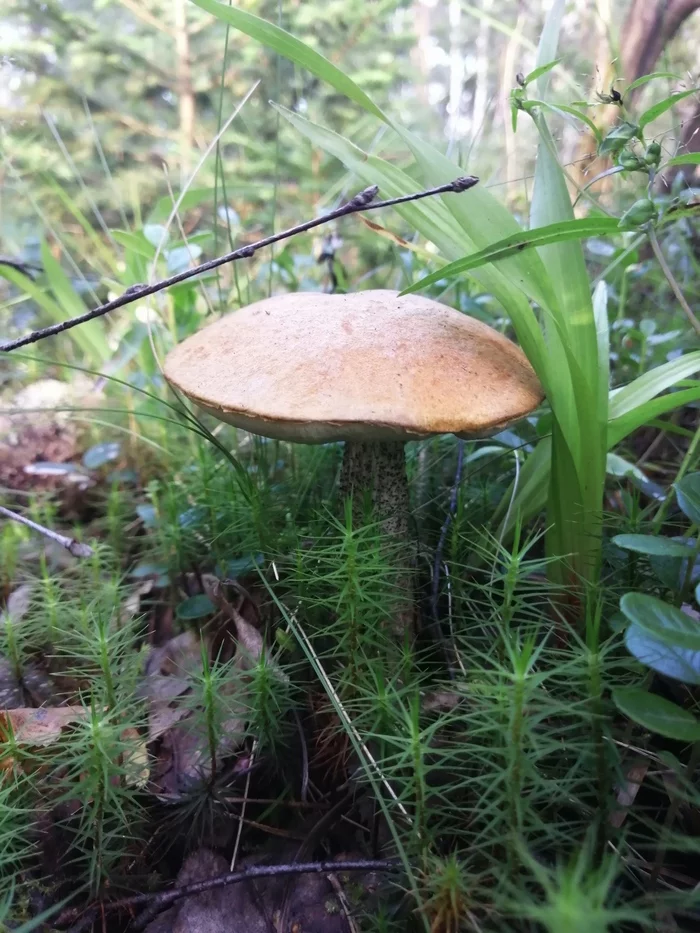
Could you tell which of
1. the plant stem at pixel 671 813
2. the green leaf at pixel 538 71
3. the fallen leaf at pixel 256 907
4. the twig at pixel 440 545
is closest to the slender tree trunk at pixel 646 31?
the green leaf at pixel 538 71

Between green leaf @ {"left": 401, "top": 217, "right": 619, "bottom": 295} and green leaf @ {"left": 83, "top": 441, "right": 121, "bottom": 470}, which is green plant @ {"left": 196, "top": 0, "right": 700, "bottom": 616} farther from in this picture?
green leaf @ {"left": 83, "top": 441, "right": 121, "bottom": 470}

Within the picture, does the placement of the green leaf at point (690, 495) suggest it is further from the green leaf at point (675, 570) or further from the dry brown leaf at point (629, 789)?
the dry brown leaf at point (629, 789)

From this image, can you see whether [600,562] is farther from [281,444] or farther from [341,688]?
[281,444]

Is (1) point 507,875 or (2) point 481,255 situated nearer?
(1) point 507,875

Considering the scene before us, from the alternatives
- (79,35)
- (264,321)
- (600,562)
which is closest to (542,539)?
(600,562)

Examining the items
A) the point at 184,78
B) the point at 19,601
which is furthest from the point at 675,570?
the point at 184,78

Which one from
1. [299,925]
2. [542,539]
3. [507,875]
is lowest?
[299,925]

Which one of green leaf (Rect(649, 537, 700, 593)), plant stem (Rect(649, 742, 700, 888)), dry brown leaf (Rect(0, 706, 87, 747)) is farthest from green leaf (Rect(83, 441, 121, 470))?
plant stem (Rect(649, 742, 700, 888))
